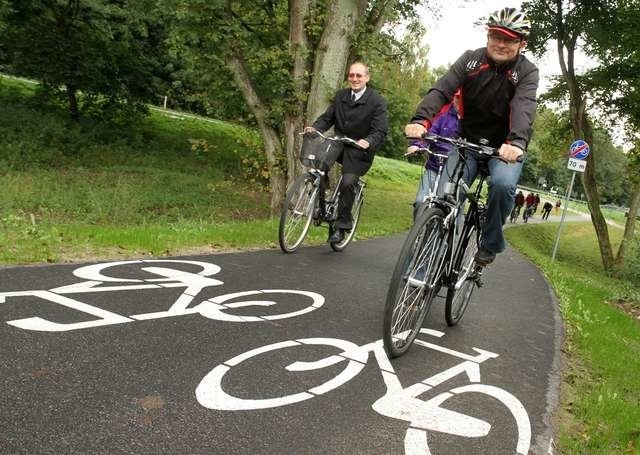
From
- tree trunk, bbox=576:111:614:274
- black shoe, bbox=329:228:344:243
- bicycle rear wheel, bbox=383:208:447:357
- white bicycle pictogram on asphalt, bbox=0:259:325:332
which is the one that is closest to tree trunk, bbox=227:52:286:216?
black shoe, bbox=329:228:344:243

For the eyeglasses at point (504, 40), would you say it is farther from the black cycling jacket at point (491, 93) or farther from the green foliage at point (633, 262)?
the green foliage at point (633, 262)

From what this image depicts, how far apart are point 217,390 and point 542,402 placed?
6.92 ft

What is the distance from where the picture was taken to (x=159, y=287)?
4887 millimetres

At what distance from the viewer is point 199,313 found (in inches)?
171

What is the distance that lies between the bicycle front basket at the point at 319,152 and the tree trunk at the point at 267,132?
633 centimetres

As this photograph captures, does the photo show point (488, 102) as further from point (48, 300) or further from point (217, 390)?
point (48, 300)

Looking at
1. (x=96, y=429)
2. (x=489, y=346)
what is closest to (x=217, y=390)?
(x=96, y=429)

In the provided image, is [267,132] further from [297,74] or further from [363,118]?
[363,118]

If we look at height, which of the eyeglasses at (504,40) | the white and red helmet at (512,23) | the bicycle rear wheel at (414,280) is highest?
the white and red helmet at (512,23)

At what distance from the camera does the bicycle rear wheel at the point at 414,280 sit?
379 centimetres

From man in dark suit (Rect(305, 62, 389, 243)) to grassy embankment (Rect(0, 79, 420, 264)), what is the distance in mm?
1520

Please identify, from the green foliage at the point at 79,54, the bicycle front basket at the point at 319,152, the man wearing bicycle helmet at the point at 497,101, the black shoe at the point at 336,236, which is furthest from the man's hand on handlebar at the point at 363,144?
the green foliage at the point at 79,54

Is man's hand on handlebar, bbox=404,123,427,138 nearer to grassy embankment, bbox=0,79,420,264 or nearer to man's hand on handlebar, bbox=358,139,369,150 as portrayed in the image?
man's hand on handlebar, bbox=358,139,369,150

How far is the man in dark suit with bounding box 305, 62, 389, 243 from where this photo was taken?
7.39 m
